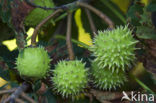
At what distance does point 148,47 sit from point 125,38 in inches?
7.7

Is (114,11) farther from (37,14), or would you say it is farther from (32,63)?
(32,63)

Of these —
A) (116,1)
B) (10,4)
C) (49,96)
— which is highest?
(116,1)

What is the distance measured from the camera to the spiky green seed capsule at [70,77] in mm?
1181

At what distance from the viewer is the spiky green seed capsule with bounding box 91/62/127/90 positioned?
49.4 inches

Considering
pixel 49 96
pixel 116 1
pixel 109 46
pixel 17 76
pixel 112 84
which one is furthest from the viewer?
pixel 116 1

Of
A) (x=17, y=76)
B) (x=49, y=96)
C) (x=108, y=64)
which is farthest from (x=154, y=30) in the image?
(x=17, y=76)

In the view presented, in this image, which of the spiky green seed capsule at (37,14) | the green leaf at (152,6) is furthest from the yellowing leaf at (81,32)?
the green leaf at (152,6)

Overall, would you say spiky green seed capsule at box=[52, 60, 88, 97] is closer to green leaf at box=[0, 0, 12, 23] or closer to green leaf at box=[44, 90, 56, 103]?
green leaf at box=[44, 90, 56, 103]

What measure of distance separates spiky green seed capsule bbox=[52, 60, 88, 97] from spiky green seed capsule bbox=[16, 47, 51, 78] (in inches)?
2.9

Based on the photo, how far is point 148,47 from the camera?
1.30m

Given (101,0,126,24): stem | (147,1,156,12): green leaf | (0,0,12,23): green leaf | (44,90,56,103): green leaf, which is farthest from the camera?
(101,0,126,24): stem

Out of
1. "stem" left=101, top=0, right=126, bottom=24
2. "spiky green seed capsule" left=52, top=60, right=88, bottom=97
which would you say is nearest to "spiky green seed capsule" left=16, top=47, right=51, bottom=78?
"spiky green seed capsule" left=52, top=60, right=88, bottom=97

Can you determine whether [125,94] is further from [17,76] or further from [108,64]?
[17,76]

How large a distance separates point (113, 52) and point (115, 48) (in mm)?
20
